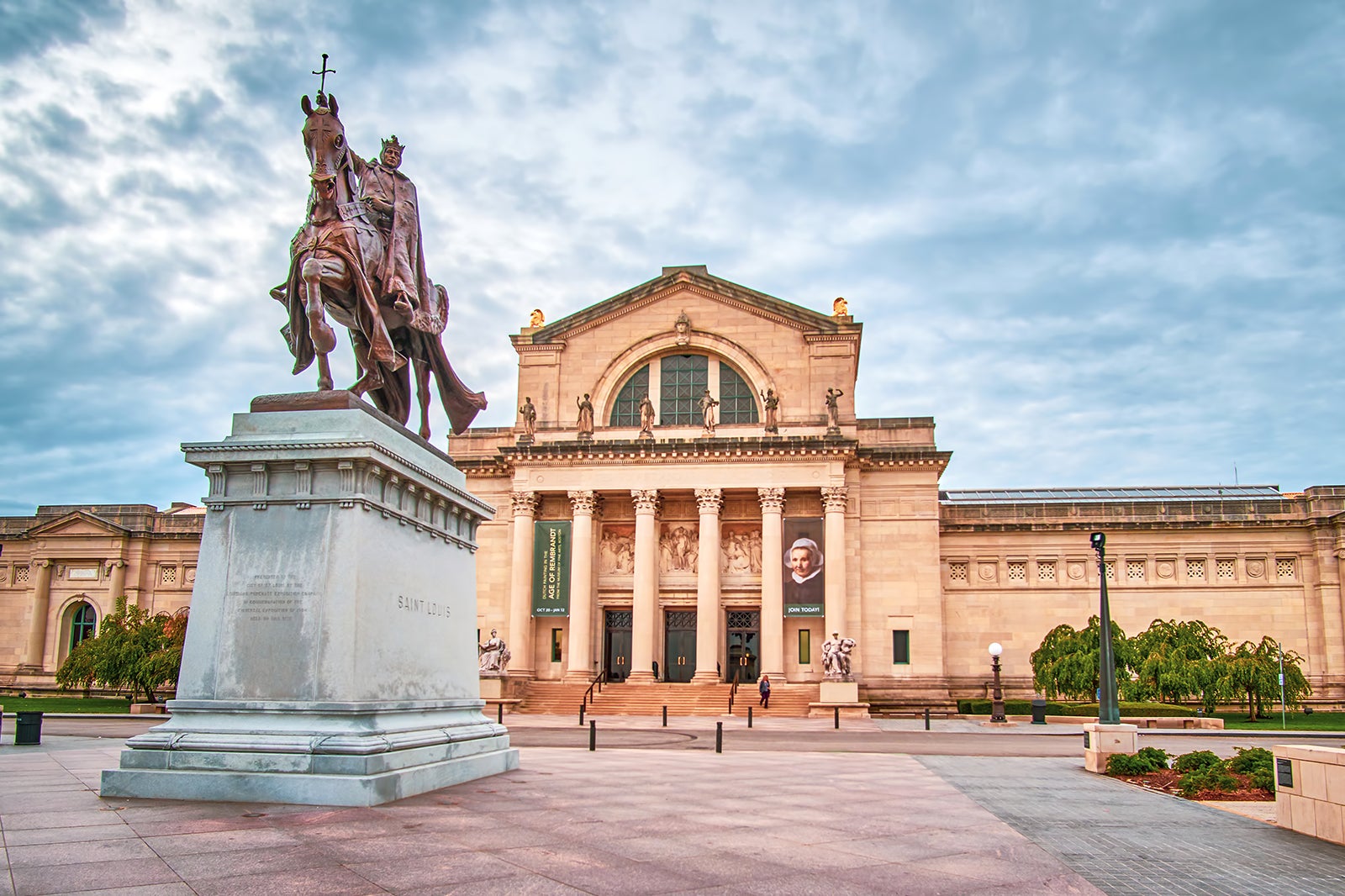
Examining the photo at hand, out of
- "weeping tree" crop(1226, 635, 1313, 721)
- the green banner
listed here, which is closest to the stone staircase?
the green banner

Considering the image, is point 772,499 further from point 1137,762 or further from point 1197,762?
point 1197,762

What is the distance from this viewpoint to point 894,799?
1355cm

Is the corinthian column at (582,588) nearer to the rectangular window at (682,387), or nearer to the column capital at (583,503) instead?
the column capital at (583,503)

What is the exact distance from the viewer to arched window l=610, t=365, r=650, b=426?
52.7 meters

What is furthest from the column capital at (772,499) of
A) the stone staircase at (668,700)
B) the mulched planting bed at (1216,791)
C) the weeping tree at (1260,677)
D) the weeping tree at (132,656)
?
the mulched planting bed at (1216,791)

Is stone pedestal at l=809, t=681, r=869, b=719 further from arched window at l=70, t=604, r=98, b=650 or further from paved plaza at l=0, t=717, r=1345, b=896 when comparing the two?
arched window at l=70, t=604, r=98, b=650

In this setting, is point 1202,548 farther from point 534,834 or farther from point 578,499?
point 534,834

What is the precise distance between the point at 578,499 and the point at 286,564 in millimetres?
37810

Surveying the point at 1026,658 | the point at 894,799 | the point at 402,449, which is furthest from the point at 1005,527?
the point at 402,449

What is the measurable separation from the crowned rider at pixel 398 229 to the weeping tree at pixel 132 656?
32.8 m

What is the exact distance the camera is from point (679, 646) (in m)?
50.4

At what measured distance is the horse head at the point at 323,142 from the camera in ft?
40.4

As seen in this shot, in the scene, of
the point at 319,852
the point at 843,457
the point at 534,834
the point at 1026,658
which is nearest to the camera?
the point at 319,852

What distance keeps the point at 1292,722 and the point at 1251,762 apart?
3002cm
